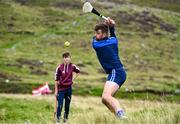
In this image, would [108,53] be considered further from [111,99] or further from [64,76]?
[64,76]

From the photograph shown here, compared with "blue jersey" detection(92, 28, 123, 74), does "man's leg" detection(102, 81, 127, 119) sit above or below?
below

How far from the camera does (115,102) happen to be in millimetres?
11922

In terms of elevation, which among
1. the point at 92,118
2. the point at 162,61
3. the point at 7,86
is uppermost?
the point at 92,118

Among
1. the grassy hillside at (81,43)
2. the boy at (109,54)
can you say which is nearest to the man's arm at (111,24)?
the boy at (109,54)

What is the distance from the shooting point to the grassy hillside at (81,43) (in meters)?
67.4

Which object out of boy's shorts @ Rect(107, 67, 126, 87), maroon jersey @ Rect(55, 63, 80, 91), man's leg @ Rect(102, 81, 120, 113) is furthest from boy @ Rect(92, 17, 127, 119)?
maroon jersey @ Rect(55, 63, 80, 91)

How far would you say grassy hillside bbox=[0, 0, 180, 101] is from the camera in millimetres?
67425

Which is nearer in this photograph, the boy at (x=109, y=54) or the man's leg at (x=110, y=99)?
the man's leg at (x=110, y=99)

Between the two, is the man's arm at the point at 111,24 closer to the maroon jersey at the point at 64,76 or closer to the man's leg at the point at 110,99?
the man's leg at the point at 110,99

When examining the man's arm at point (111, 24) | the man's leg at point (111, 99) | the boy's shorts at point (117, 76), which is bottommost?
the man's leg at point (111, 99)

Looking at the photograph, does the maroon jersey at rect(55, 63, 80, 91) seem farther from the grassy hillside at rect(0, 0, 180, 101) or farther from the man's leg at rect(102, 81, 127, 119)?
the grassy hillside at rect(0, 0, 180, 101)

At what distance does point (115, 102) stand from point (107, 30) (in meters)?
1.78

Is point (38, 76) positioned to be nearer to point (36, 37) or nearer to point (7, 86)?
point (7, 86)

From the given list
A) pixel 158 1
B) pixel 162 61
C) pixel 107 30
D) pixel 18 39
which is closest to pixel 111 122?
pixel 107 30
